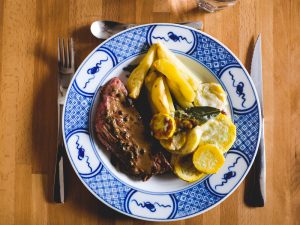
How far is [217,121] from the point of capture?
127 centimetres

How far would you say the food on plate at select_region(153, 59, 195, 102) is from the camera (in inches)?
48.3

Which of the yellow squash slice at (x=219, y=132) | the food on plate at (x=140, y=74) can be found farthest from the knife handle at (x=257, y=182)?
the food on plate at (x=140, y=74)

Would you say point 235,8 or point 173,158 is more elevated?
point 235,8

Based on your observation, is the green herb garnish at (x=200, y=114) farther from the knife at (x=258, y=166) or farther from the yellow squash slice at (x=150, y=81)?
the knife at (x=258, y=166)

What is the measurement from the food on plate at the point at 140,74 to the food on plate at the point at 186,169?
232 millimetres

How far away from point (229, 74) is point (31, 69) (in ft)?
2.03

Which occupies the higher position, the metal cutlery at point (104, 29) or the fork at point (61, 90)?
the metal cutlery at point (104, 29)

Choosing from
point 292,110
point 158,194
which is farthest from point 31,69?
point 292,110

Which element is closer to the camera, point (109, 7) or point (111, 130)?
point (111, 130)

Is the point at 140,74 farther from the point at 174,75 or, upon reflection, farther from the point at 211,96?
the point at 211,96

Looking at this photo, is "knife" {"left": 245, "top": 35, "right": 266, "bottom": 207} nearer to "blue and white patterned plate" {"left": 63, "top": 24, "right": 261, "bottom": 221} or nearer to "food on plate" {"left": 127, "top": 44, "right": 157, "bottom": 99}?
"blue and white patterned plate" {"left": 63, "top": 24, "right": 261, "bottom": 221}

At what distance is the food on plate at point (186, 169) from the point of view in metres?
1.26

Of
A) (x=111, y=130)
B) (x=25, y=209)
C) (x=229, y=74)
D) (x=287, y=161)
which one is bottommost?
(x=25, y=209)

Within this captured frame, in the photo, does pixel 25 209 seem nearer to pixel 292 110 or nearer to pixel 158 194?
pixel 158 194
